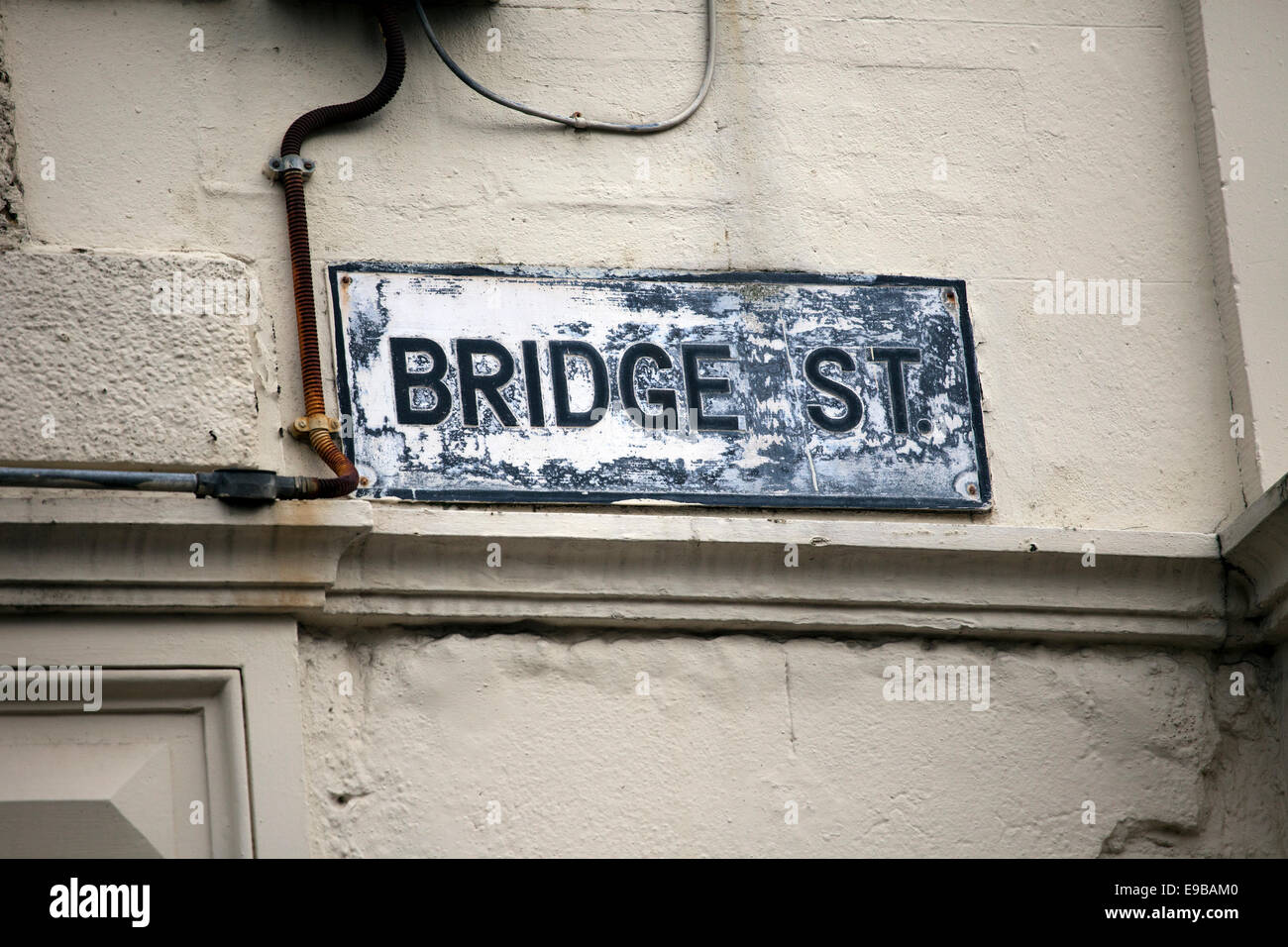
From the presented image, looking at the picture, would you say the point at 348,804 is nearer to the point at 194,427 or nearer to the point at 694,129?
the point at 194,427

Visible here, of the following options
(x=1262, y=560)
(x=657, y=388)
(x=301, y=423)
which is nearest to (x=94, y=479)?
(x=301, y=423)

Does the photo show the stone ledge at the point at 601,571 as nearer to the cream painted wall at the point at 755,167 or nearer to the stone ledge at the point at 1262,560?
the stone ledge at the point at 1262,560

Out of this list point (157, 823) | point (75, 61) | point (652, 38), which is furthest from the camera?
point (652, 38)

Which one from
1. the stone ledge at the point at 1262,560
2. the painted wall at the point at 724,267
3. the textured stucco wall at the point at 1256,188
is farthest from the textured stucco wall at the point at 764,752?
the textured stucco wall at the point at 1256,188

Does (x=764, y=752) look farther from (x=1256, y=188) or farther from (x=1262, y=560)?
(x=1256, y=188)

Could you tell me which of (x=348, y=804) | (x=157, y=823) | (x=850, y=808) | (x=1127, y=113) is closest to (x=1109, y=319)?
(x=1127, y=113)

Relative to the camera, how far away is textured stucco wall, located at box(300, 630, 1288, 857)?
339 cm

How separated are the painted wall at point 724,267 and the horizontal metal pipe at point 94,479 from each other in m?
0.09

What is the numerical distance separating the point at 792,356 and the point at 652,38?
2.54 ft

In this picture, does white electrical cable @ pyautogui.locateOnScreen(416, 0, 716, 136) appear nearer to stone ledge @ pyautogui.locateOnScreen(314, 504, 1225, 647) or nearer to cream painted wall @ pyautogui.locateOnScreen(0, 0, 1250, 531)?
cream painted wall @ pyautogui.locateOnScreen(0, 0, 1250, 531)

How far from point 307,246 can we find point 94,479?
2.09 ft

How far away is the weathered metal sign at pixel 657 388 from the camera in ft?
11.8

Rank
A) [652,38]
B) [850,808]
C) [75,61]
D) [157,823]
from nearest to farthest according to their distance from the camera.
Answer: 1. [157,823]
2. [850,808]
3. [75,61]
4. [652,38]

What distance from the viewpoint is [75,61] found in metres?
3.75
